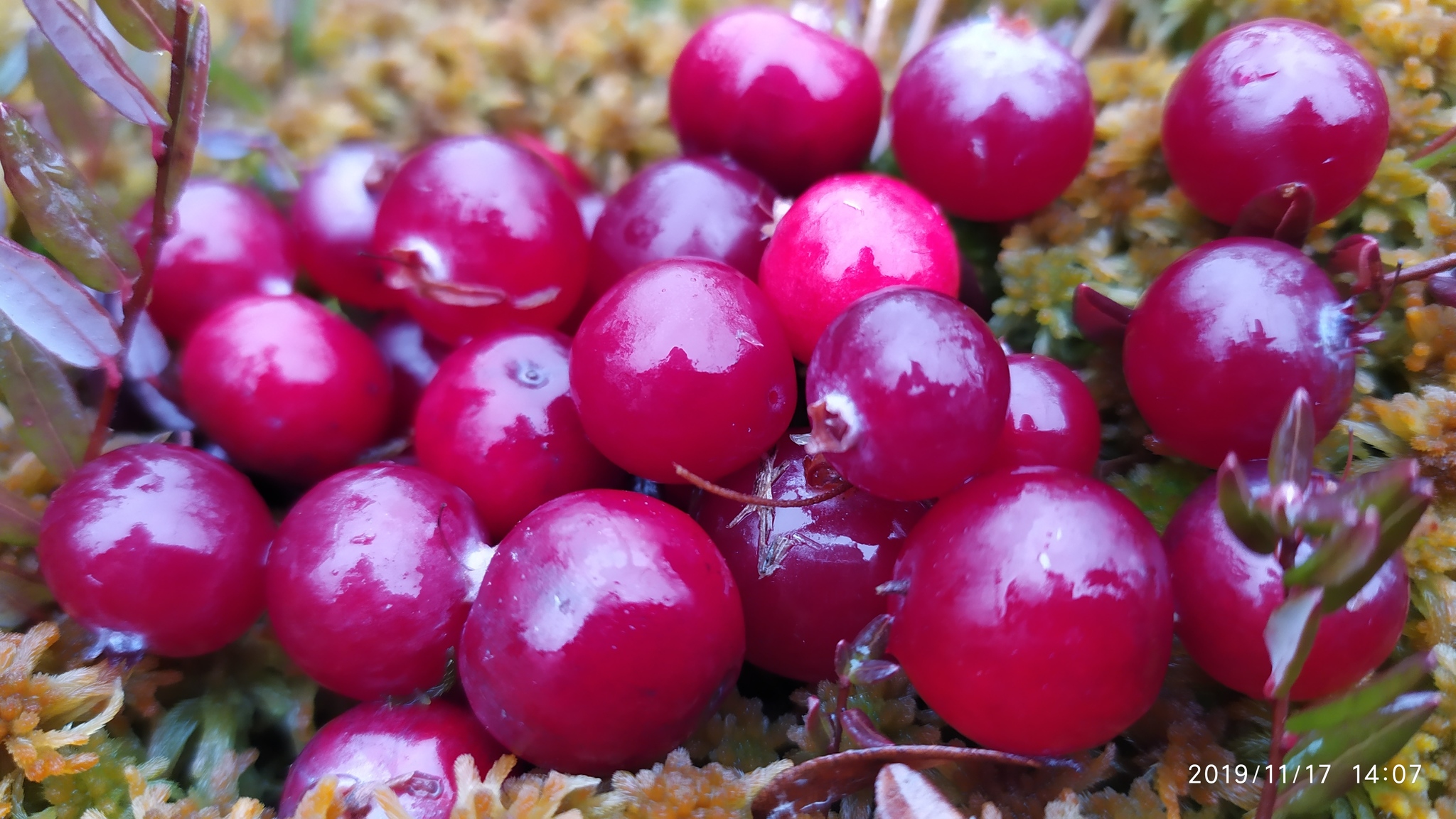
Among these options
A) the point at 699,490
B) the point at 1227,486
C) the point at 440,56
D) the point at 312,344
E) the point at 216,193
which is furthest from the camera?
the point at 440,56

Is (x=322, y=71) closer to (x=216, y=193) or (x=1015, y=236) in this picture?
(x=216, y=193)

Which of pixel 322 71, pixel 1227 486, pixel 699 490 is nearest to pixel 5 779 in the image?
pixel 699 490

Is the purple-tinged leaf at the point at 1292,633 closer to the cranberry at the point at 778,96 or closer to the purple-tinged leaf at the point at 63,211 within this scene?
the cranberry at the point at 778,96

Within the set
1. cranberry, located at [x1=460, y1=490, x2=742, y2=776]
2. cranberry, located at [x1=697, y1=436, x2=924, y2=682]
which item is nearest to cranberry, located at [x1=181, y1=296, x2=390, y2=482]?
cranberry, located at [x1=460, y1=490, x2=742, y2=776]

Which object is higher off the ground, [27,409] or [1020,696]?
[27,409]

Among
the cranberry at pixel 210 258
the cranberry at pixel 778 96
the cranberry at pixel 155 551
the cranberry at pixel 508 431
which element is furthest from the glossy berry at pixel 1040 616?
the cranberry at pixel 210 258

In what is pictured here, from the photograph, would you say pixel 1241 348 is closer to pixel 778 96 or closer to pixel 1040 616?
pixel 1040 616
